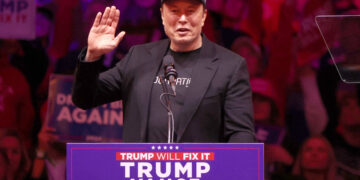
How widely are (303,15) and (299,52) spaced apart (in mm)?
302

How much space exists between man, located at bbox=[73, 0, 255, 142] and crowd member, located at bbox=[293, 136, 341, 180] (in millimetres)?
2444

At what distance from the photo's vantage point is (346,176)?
192 inches

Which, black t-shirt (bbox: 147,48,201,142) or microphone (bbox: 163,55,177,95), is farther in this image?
black t-shirt (bbox: 147,48,201,142)

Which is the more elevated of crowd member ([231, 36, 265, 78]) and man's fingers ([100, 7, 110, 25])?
crowd member ([231, 36, 265, 78])

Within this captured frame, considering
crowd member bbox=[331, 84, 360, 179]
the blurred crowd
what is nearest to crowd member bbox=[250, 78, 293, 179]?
the blurred crowd

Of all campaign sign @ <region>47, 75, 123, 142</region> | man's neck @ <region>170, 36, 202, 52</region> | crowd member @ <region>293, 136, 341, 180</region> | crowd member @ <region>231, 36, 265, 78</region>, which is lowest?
crowd member @ <region>293, 136, 341, 180</region>

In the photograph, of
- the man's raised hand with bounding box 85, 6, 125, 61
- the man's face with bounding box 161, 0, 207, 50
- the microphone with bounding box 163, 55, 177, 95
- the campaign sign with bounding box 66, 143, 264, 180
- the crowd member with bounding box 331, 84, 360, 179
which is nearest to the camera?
the campaign sign with bounding box 66, 143, 264, 180

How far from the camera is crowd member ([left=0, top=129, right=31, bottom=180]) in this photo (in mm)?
5023

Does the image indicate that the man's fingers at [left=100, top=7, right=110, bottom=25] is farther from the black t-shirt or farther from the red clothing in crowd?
the red clothing in crowd

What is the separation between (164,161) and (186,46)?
0.78 metres

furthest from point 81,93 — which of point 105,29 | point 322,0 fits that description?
point 322,0

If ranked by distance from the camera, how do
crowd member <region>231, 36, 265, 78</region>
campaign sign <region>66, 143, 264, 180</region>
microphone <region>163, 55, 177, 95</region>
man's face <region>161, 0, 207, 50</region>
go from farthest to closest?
crowd member <region>231, 36, 265, 78</region> < man's face <region>161, 0, 207, 50</region> < microphone <region>163, 55, 177, 95</region> < campaign sign <region>66, 143, 264, 180</region>

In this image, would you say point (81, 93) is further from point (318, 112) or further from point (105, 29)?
point (318, 112)

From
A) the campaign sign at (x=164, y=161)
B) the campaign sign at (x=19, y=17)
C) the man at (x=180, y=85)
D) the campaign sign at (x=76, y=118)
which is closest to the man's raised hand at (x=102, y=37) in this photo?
the man at (x=180, y=85)
